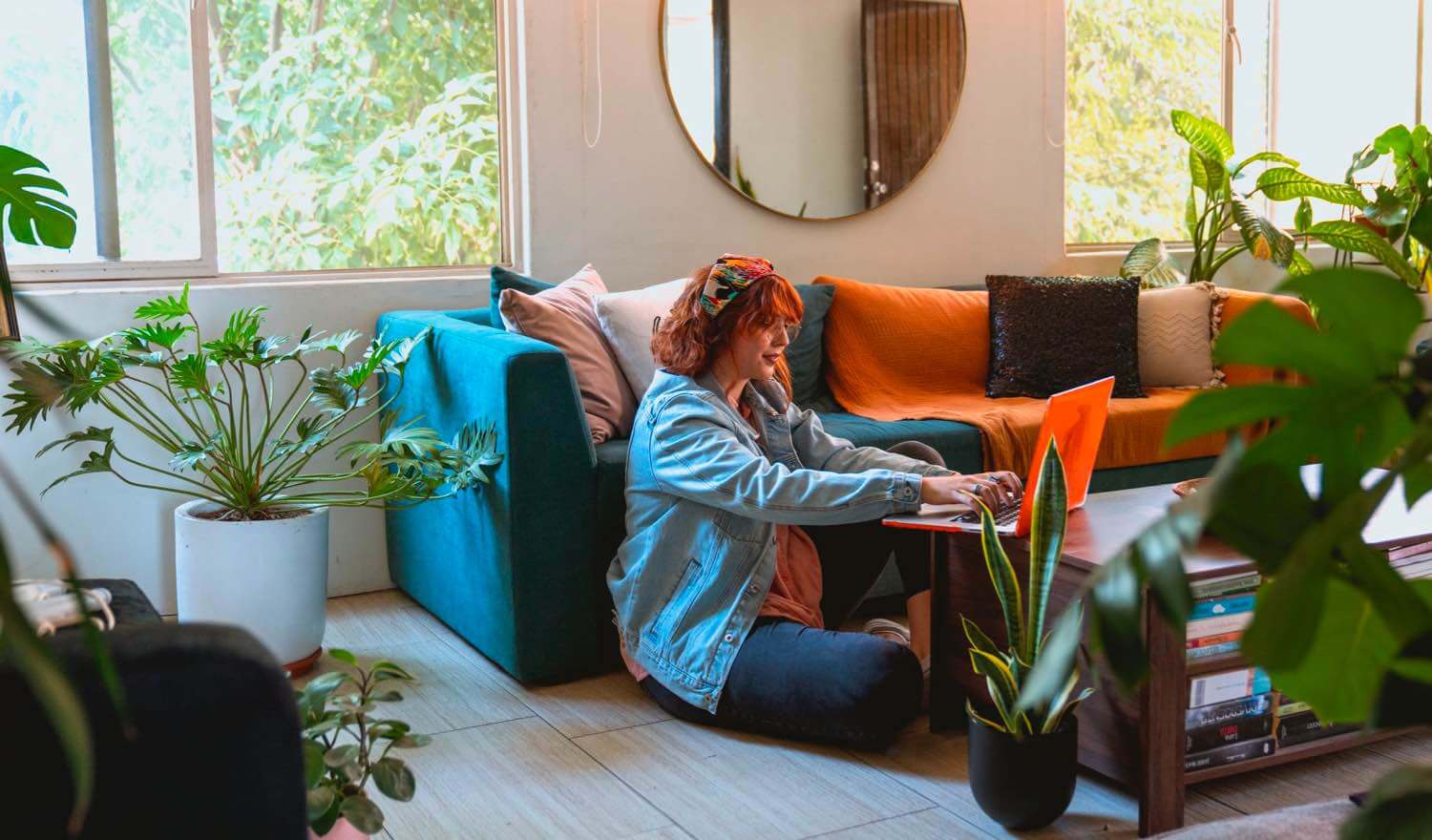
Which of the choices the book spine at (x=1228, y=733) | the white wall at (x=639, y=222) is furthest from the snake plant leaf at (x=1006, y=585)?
the white wall at (x=639, y=222)

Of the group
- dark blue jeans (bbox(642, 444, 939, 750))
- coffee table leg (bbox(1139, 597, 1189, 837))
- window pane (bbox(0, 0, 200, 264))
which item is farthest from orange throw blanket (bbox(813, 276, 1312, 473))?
window pane (bbox(0, 0, 200, 264))

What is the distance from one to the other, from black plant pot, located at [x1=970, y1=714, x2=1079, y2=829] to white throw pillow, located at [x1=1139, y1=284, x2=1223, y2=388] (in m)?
2.29

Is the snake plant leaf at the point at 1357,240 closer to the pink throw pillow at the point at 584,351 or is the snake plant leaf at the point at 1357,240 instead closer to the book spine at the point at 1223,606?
the pink throw pillow at the point at 584,351

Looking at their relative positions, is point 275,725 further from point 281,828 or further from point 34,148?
point 34,148

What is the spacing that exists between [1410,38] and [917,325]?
10.6 ft

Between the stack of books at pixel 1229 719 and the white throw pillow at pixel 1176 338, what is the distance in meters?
2.08

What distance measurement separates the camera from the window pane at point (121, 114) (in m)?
3.39

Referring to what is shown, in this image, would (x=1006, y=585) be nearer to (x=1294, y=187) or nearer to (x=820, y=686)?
(x=820, y=686)

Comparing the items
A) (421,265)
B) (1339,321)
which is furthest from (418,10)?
(1339,321)

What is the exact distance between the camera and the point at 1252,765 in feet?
7.62

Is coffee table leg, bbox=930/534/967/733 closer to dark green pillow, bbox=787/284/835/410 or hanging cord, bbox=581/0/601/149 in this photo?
dark green pillow, bbox=787/284/835/410

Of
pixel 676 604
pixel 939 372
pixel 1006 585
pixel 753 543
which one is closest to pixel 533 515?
pixel 676 604

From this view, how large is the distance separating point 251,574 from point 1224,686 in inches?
77.7

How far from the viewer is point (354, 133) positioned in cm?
381
